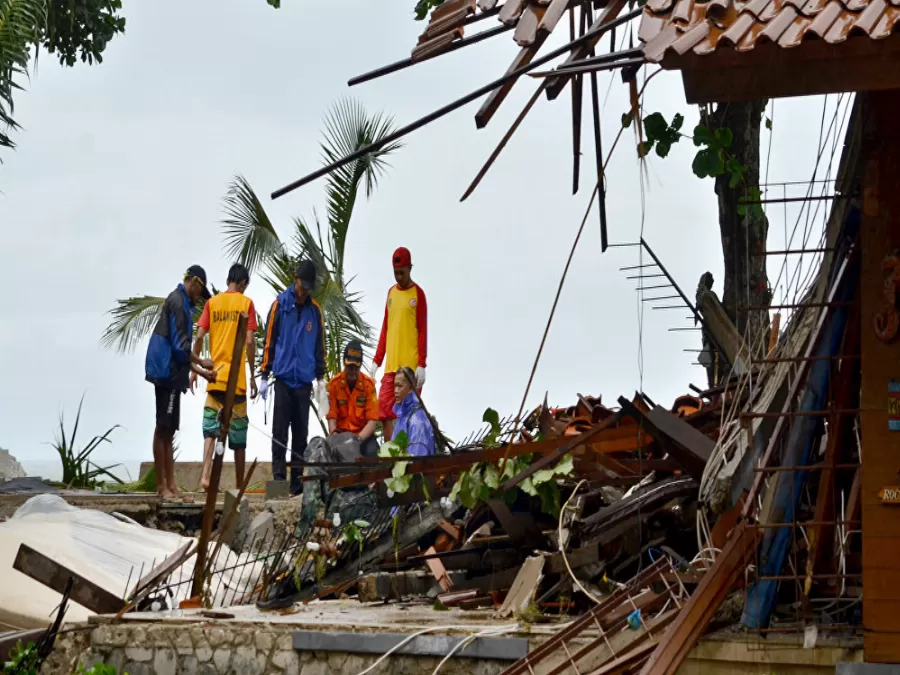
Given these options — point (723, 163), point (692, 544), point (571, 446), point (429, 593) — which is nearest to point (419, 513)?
point (429, 593)

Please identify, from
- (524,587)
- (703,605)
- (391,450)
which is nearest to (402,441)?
(391,450)

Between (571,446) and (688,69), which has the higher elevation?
(688,69)

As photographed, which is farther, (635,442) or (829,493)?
(635,442)

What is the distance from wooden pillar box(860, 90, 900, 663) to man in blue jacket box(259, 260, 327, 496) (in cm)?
735

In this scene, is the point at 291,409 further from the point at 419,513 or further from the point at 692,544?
the point at 692,544

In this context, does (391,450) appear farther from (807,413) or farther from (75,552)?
(807,413)

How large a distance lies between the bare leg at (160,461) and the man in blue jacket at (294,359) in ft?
3.50

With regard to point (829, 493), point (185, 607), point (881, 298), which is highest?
point (881, 298)

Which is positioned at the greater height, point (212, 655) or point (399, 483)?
point (399, 483)

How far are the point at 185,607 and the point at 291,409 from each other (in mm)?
4166

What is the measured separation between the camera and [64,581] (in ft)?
29.6

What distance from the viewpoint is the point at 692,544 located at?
837cm

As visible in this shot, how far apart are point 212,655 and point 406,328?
16.7 ft

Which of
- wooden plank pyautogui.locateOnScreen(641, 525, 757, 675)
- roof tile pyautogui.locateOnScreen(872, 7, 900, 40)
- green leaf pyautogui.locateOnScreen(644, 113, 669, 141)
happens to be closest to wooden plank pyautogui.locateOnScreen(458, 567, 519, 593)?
wooden plank pyautogui.locateOnScreen(641, 525, 757, 675)
